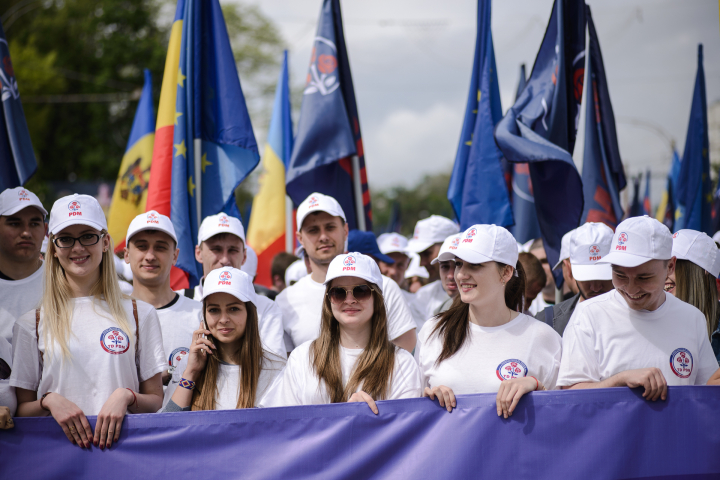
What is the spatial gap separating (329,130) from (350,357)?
3.28 meters

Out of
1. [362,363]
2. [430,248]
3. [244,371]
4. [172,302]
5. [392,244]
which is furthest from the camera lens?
[392,244]

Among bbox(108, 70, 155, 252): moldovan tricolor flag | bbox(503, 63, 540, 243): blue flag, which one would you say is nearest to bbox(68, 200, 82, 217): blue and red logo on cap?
bbox(108, 70, 155, 252): moldovan tricolor flag

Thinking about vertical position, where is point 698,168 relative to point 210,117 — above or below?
below

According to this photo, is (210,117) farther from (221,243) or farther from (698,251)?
(698,251)

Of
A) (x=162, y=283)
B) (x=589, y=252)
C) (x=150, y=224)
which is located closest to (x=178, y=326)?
(x=162, y=283)

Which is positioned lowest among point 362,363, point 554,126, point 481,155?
point 362,363

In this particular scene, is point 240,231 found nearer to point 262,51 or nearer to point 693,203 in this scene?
point 693,203

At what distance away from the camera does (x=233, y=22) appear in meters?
39.6

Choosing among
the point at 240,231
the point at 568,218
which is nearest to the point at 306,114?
the point at 240,231

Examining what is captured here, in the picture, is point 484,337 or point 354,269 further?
point 354,269

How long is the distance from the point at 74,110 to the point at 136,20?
18.8ft

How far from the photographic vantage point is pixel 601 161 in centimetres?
662

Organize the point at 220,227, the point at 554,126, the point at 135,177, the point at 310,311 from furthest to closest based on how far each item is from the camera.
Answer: the point at 135,177, the point at 554,126, the point at 220,227, the point at 310,311

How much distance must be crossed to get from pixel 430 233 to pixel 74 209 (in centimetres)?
410
